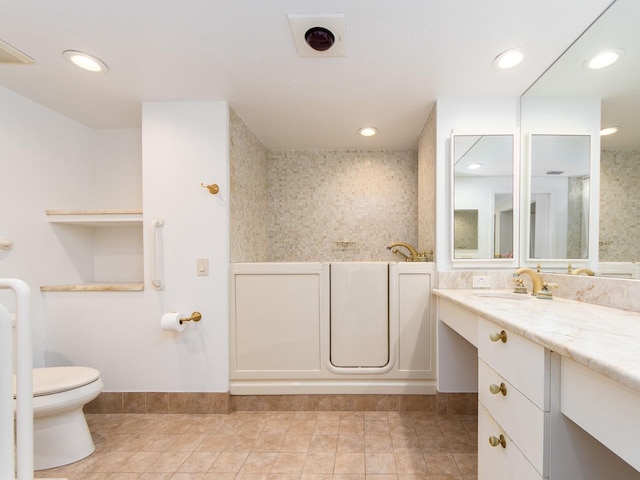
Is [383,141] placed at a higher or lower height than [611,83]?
higher

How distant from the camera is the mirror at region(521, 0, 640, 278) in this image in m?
1.21

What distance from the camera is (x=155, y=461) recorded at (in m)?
1.64

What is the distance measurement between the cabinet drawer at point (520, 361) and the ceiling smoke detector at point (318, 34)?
4.60 ft

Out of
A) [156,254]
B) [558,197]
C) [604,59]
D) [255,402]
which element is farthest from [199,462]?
[604,59]

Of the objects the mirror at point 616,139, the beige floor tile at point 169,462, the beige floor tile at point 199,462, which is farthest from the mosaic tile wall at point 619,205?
the beige floor tile at point 169,462

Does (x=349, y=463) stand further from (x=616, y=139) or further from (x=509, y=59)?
(x=509, y=59)

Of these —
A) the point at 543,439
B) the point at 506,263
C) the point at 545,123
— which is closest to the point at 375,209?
the point at 506,263

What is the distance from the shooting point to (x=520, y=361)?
98cm

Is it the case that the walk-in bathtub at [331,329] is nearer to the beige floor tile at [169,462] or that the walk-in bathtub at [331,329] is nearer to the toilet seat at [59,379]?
the beige floor tile at [169,462]

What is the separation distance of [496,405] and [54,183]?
2.98 metres

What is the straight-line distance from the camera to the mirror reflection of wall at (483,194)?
6.58 ft

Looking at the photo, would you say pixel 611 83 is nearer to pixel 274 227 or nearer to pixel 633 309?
pixel 633 309

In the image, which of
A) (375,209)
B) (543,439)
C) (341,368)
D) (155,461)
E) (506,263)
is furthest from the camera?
(375,209)

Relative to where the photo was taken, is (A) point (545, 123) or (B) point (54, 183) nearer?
(A) point (545, 123)
